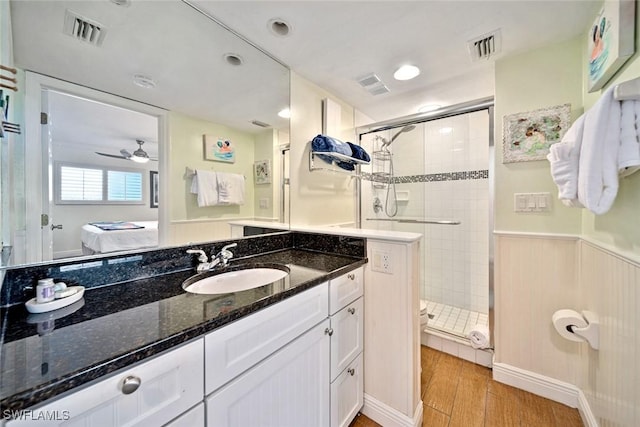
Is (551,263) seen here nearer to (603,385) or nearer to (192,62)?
(603,385)

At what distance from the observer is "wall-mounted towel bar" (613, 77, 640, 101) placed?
794 millimetres

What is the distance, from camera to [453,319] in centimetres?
235

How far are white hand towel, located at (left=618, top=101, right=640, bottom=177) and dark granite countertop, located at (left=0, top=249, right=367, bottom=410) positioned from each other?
1185mm

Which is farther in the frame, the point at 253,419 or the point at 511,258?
the point at 511,258

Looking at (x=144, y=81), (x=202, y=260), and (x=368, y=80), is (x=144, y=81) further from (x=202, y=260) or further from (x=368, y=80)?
(x=368, y=80)

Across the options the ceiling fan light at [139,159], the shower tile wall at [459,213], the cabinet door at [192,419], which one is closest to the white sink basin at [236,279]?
the cabinet door at [192,419]

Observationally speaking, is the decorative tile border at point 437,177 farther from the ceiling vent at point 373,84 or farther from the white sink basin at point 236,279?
the white sink basin at point 236,279

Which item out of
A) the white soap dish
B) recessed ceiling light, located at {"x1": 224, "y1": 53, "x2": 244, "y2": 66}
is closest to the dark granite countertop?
the white soap dish

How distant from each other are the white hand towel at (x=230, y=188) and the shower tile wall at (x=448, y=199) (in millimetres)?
1460

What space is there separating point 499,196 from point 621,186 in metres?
0.64

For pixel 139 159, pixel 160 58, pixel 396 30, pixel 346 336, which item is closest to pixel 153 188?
pixel 139 159

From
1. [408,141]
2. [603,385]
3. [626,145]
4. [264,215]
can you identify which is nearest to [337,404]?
[264,215]

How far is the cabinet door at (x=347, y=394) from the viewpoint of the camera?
3.88ft

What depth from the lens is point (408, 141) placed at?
2.72 metres
